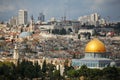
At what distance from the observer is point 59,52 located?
8344 centimetres

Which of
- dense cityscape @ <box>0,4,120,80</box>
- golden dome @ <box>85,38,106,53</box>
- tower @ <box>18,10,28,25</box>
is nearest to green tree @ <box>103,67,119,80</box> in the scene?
dense cityscape @ <box>0,4,120,80</box>

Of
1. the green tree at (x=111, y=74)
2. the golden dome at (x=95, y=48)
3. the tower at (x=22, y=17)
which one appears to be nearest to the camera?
the green tree at (x=111, y=74)

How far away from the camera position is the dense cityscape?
48688 millimetres

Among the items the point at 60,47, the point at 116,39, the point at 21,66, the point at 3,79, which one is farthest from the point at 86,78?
the point at 116,39

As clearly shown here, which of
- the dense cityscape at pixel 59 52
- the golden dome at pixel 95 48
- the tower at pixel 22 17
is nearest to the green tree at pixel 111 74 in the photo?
the dense cityscape at pixel 59 52

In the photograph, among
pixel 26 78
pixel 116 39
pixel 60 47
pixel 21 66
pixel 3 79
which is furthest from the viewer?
pixel 116 39

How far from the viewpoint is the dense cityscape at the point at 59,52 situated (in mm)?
48688

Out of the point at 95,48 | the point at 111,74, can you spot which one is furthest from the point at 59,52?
the point at 111,74

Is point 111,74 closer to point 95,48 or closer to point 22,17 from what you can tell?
point 95,48

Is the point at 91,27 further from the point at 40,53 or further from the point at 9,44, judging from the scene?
the point at 40,53

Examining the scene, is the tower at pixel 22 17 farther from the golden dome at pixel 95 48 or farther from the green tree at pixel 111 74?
the green tree at pixel 111 74

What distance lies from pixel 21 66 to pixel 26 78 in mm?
3533

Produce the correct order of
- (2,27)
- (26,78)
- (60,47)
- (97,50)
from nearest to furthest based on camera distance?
(26,78), (97,50), (60,47), (2,27)

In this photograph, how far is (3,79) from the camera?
129 feet
